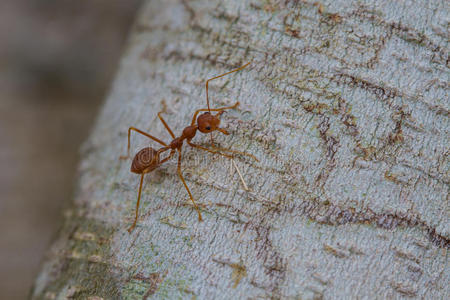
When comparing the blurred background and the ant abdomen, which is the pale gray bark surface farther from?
the blurred background

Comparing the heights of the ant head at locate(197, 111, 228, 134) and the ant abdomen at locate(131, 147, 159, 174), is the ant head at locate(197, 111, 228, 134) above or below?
above

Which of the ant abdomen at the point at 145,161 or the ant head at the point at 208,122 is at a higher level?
the ant head at the point at 208,122

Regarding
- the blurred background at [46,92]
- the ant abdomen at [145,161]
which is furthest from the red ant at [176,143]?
the blurred background at [46,92]

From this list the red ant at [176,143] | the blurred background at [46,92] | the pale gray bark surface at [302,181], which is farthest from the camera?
the blurred background at [46,92]

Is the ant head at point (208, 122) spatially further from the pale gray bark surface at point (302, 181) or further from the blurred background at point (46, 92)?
the blurred background at point (46, 92)

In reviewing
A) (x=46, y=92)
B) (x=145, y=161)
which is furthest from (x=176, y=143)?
(x=46, y=92)

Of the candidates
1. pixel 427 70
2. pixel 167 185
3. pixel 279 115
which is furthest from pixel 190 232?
pixel 427 70

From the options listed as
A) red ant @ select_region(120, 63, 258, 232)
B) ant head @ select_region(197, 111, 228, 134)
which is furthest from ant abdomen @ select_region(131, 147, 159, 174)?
ant head @ select_region(197, 111, 228, 134)

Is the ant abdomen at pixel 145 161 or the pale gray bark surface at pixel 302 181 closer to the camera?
the pale gray bark surface at pixel 302 181
